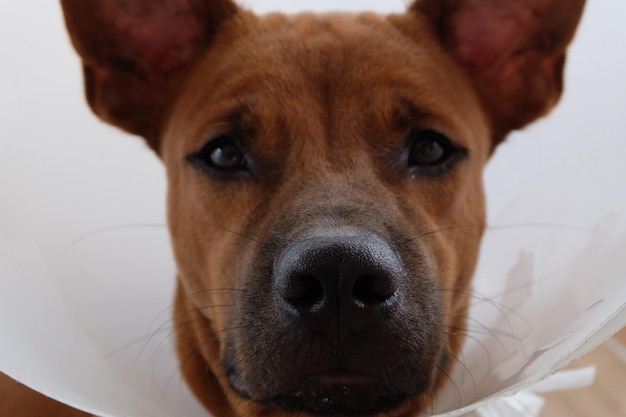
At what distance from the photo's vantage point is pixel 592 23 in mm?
1547

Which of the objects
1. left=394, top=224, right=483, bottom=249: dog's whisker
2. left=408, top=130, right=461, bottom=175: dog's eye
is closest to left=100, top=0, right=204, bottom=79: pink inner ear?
left=408, top=130, right=461, bottom=175: dog's eye

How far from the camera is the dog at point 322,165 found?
1.05 m

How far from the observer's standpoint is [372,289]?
1008mm

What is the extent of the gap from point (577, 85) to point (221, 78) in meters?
0.83

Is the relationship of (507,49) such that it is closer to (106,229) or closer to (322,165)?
(322,165)

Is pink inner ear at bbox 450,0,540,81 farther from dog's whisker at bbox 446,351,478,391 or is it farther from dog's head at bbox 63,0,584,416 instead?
dog's whisker at bbox 446,351,478,391

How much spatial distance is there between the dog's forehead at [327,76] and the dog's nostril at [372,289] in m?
0.43

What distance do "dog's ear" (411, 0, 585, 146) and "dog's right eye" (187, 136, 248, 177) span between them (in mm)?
553

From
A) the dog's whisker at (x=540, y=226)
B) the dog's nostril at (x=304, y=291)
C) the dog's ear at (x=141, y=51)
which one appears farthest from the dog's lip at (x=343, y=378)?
the dog's ear at (x=141, y=51)

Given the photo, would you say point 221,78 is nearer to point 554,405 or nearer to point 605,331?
point 605,331

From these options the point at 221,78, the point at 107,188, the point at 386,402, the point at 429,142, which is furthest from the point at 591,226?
the point at 107,188

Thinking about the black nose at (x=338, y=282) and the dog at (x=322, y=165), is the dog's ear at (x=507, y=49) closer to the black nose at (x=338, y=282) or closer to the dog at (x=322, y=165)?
the dog at (x=322, y=165)

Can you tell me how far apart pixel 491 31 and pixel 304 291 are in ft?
3.04

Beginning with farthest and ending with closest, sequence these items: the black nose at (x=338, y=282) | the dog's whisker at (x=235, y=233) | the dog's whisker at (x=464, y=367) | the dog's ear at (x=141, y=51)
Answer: the dog's ear at (x=141, y=51) < the dog's whisker at (x=464, y=367) < the dog's whisker at (x=235, y=233) < the black nose at (x=338, y=282)
